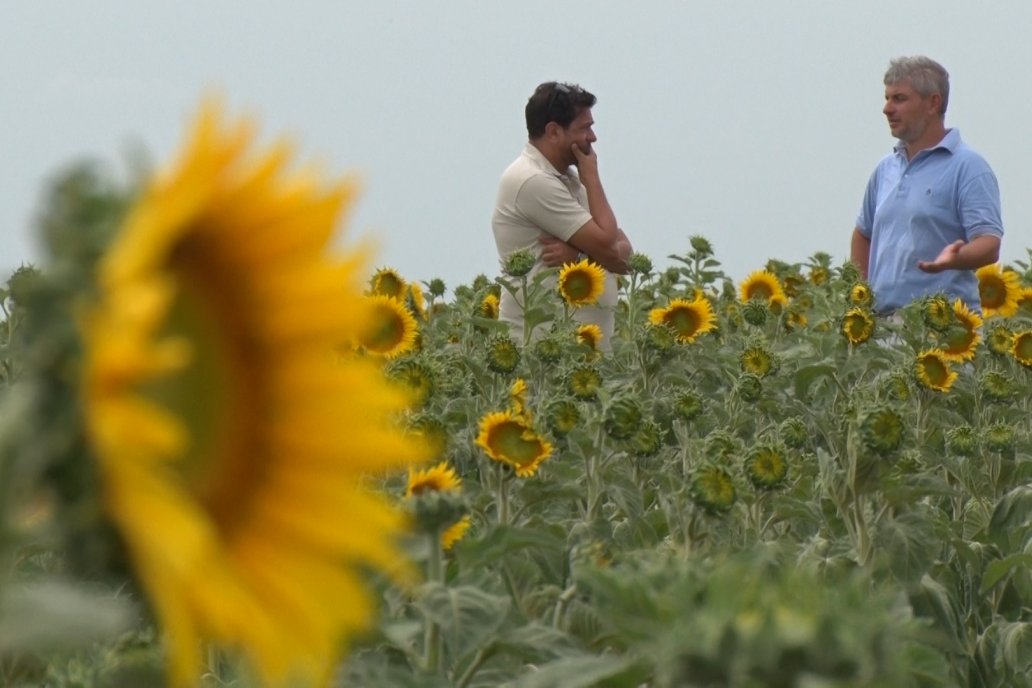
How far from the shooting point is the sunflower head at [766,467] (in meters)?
2.69

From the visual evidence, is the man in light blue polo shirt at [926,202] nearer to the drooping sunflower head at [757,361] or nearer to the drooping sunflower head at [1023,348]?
the drooping sunflower head at [1023,348]

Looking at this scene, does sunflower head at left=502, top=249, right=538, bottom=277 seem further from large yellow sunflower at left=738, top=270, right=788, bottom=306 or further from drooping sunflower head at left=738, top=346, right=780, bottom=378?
large yellow sunflower at left=738, top=270, right=788, bottom=306

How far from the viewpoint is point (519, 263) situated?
5.55 m

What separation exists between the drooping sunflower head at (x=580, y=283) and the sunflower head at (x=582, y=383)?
2.07 m

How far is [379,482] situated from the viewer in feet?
9.12

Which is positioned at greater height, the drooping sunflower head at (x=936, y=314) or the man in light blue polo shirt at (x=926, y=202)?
the man in light blue polo shirt at (x=926, y=202)

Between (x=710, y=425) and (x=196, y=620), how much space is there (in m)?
4.53

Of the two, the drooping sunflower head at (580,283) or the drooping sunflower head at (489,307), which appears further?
the drooping sunflower head at (489,307)

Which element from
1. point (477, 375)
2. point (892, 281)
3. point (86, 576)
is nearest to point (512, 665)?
point (86, 576)

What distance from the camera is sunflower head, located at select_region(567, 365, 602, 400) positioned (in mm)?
3746


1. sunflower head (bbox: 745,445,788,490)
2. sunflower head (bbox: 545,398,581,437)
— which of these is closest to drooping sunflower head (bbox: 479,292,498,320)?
sunflower head (bbox: 545,398,581,437)

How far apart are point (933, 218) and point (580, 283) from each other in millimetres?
1790

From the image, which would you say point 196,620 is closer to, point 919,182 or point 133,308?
point 133,308

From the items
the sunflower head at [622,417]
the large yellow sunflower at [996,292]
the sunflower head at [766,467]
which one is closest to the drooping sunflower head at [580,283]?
the large yellow sunflower at [996,292]
